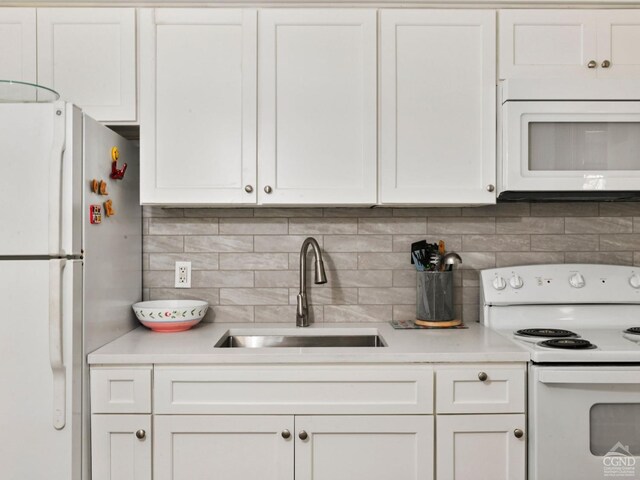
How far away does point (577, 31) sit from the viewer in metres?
2.04

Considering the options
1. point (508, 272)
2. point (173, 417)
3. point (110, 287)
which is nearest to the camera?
point (173, 417)

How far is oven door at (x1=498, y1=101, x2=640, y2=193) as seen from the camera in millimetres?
1980

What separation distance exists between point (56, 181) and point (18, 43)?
0.79m

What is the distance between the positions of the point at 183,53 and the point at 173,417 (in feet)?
4.47

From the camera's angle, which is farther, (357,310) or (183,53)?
(357,310)

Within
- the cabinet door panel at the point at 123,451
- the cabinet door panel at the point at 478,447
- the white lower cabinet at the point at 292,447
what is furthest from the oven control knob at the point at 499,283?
the cabinet door panel at the point at 123,451

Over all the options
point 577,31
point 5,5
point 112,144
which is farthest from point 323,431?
point 5,5

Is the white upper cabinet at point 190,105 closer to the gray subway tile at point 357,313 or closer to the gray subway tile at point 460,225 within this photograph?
the gray subway tile at point 357,313

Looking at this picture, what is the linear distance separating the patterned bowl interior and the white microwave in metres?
1.33

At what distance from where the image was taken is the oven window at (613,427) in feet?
5.55

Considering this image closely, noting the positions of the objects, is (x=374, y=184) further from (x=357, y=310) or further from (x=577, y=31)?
(x=577, y=31)

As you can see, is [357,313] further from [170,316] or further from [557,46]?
[557,46]

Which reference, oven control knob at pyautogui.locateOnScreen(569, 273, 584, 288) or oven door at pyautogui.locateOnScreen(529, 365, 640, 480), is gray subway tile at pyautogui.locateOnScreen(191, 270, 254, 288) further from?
oven control knob at pyautogui.locateOnScreen(569, 273, 584, 288)

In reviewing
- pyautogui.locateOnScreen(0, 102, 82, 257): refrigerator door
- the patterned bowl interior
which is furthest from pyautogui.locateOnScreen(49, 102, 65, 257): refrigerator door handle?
the patterned bowl interior
